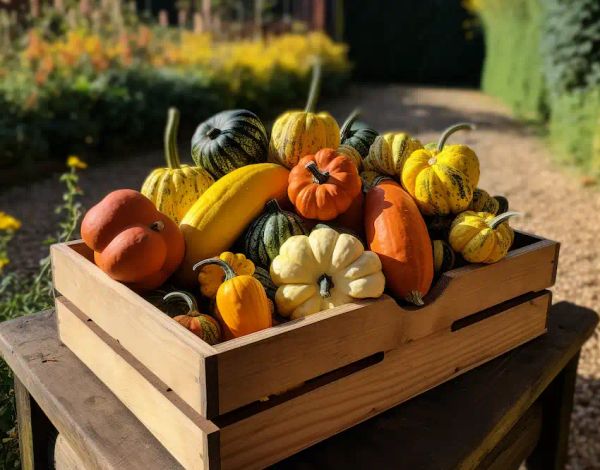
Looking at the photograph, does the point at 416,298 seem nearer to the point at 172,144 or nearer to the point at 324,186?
the point at 324,186

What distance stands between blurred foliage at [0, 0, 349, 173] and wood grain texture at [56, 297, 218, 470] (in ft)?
17.0

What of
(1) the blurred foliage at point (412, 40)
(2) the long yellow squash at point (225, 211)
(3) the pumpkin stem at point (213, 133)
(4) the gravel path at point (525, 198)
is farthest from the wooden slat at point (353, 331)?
(1) the blurred foliage at point (412, 40)

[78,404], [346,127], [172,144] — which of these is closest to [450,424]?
[78,404]

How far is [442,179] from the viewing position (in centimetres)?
163

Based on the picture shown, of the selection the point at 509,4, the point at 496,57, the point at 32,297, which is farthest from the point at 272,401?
the point at 496,57

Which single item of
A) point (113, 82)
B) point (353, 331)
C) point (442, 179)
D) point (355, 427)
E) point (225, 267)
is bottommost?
point (355, 427)

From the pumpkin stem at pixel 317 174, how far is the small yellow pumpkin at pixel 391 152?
287 millimetres

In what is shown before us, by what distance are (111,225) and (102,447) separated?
462 millimetres

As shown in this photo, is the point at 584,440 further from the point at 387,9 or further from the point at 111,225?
the point at 387,9

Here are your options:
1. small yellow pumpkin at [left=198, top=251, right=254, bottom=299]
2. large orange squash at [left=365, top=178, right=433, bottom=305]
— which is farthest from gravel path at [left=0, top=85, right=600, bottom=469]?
small yellow pumpkin at [left=198, top=251, right=254, bottom=299]

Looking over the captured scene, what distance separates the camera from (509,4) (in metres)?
12.4

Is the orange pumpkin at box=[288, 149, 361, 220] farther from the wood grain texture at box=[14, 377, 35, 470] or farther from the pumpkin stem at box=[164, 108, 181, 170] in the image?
the wood grain texture at box=[14, 377, 35, 470]

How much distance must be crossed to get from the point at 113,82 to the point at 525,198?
4878mm

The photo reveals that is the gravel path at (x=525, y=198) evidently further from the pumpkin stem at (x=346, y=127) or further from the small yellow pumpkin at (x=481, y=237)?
the pumpkin stem at (x=346, y=127)
